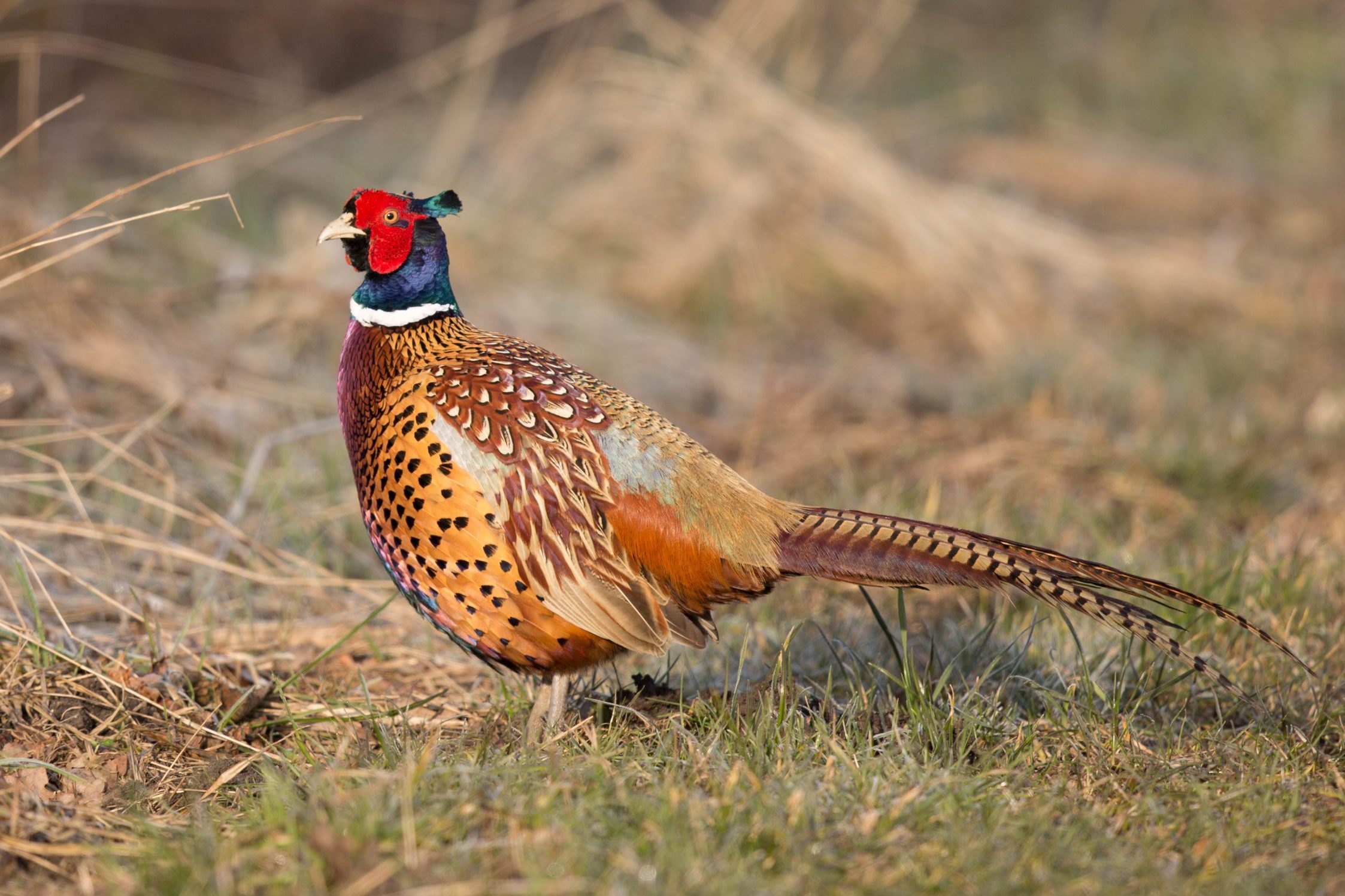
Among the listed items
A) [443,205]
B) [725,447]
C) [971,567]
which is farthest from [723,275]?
[971,567]

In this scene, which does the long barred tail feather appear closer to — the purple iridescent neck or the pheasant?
the pheasant

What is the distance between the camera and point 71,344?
495cm

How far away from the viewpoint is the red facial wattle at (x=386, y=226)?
3.20 metres

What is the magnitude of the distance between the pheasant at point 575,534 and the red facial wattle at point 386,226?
4.0 inches

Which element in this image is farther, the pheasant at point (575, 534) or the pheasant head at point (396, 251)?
the pheasant head at point (396, 251)

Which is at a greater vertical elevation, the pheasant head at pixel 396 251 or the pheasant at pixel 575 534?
the pheasant head at pixel 396 251

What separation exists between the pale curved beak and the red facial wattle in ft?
0.03

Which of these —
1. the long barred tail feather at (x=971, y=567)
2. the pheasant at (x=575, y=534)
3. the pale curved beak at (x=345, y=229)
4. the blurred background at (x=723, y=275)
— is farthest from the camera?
the blurred background at (x=723, y=275)

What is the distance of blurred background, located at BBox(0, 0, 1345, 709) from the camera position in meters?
4.20

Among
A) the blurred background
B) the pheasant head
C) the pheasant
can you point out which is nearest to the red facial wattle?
the pheasant head

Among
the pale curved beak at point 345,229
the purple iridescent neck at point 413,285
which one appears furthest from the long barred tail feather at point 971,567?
the pale curved beak at point 345,229

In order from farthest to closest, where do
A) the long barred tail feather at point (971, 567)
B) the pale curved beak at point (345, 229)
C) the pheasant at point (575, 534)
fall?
the pale curved beak at point (345, 229) < the pheasant at point (575, 534) < the long barred tail feather at point (971, 567)

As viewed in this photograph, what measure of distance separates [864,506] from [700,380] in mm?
2065

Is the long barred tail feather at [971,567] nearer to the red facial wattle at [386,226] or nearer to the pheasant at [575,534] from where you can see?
the pheasant at [575,534]
